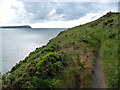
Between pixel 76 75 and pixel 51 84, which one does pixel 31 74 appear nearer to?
pixel 51 84

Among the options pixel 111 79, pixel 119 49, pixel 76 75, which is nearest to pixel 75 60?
pixel 76 75

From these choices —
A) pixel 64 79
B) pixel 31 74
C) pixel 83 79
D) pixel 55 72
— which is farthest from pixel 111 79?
pixel 31 74

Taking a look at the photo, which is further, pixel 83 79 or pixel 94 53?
pixel 94 53

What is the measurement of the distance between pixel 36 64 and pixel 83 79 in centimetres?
637

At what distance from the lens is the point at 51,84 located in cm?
1727

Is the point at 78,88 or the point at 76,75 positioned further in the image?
the point at 76,75

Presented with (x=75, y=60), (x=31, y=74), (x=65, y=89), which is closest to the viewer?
(x=65, y=89)

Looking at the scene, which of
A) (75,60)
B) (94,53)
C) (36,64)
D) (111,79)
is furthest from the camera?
(94,53)

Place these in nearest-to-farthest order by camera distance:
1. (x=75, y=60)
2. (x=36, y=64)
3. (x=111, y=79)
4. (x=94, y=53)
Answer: (x=111, y=79) < (x=36, y=64) < (x=75, y=60) < (x=94, y=53)

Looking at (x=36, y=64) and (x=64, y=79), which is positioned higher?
(x=36, y=64)

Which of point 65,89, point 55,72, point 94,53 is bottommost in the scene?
point 65,89

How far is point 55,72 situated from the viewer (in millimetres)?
19469

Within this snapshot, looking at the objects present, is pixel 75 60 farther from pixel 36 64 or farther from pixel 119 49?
pixel 119 49

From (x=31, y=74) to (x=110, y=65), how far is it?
1019cm
